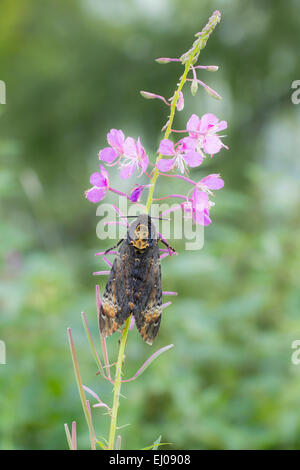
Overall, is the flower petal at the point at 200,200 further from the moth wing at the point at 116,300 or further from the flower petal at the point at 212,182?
the moth wing at the point at 116,300

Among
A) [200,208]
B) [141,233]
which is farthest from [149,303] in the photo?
[200,208]

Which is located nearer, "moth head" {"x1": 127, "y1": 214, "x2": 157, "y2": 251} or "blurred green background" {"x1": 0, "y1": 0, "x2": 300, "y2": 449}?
"moth head" {"x1": 127, "y1": 214, "x2": 157, "y2": 251}

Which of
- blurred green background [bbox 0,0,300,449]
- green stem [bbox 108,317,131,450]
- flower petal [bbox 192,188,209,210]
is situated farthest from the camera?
blurred green background [bbox 0,0,300,449]

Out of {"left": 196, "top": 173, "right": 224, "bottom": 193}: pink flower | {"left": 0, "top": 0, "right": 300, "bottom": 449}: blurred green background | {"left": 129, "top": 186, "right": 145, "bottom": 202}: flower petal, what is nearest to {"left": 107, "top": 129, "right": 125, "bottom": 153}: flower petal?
{"left": 129, "top": 186, "right": 145, "bottom": 202}: flower petal

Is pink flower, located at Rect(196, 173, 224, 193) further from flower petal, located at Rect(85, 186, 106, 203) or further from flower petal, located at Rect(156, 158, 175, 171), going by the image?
flower petal, located at Rect(85, 186, 106, 203)

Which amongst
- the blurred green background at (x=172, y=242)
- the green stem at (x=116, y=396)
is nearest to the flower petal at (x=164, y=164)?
the green stem at (x=116, y=396)

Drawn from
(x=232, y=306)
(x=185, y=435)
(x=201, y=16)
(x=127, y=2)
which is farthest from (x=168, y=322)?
(x=127, y=2)

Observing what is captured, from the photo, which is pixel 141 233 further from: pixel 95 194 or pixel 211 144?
pixel 211 144
